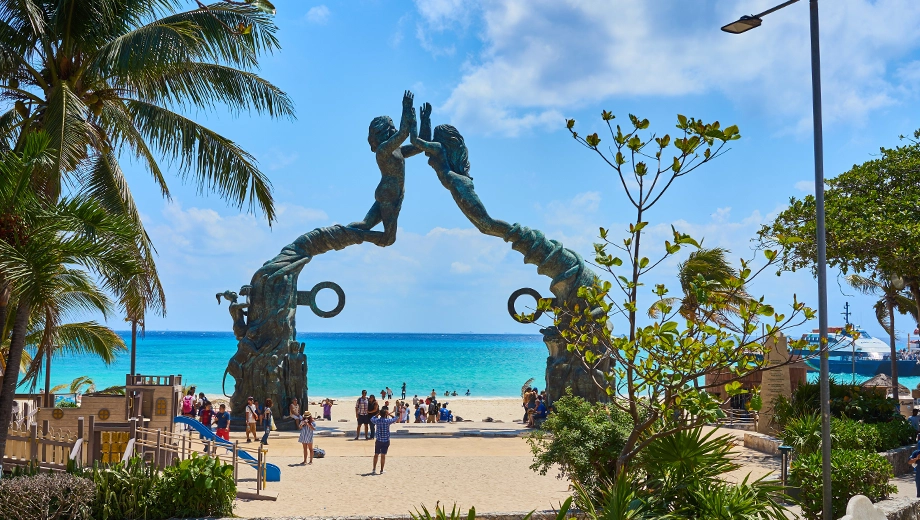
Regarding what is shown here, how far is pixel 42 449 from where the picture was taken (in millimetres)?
11781

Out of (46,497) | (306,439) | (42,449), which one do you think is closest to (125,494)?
(46,497)

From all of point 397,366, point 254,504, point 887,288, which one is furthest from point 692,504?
point 397,366

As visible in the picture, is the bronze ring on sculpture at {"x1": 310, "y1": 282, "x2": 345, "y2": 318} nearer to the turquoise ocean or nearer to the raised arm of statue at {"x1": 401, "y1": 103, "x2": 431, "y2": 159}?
the raised arm of statue at {"x1": 401, "y1": 103, "x2": 431, "y2": 159}

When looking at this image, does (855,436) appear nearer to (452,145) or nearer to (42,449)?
(42,449)

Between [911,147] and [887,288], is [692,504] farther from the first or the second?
[887,288]

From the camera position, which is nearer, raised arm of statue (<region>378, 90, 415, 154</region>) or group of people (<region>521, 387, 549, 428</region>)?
raised arm of statue (<region>378, 90, 415, 154</region>)

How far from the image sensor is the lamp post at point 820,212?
26.4ft

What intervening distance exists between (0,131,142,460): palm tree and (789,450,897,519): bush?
8.54 m

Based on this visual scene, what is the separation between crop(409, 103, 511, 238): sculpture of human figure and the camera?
24359 millimetres

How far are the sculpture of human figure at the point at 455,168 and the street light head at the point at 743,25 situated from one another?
16.4 metres

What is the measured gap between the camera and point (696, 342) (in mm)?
6902

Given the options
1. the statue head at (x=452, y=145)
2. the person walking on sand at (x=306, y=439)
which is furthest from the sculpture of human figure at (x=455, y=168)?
the person walking on sand at (x=306, y=439)

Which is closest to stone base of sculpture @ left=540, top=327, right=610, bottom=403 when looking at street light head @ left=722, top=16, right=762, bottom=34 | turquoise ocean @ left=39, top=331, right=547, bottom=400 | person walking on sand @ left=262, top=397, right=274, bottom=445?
person walking on sand @ left=262, top=397, right=274, bottom=445

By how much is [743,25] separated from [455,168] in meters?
17.0
